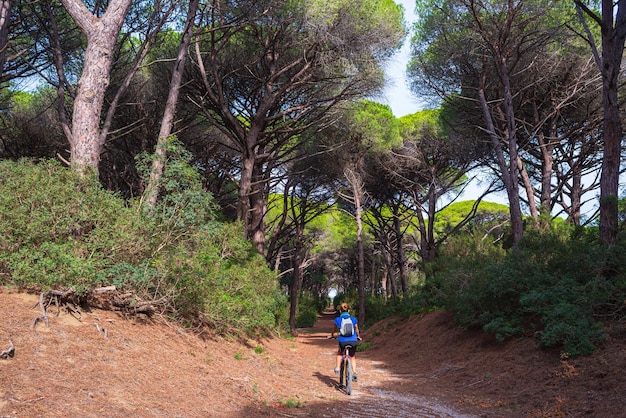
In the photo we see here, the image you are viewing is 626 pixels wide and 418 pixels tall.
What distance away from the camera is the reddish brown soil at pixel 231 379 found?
3.79 m

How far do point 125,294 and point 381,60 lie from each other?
→ 11447mm

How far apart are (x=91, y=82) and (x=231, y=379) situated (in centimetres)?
551

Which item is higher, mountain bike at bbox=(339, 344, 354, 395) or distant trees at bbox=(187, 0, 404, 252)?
distant trees at bbox=(187, 0, 404, 252)

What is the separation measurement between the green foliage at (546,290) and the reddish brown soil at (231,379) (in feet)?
1.37

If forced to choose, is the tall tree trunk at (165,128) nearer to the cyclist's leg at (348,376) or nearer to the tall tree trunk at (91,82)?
the tall tree trunk at (91,82)

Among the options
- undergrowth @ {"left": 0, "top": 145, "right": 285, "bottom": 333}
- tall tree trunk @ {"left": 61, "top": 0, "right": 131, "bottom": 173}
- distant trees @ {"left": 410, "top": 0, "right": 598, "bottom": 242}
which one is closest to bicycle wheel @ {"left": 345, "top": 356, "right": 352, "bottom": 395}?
undergrowth @ {"left": 0, "top": 145, "right": 285, "bottom": 333}

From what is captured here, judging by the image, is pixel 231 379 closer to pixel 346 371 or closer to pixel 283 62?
pixel 346 371

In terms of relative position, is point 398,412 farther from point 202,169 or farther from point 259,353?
point 202,169

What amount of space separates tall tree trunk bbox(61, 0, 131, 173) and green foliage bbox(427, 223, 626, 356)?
306 inches

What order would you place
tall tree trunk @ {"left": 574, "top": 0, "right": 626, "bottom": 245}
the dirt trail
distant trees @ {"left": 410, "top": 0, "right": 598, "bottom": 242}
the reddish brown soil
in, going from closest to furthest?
the reddish brown soil → the dirt trail → tall tree trunk @ {"left": 574, "top": 0, "right": 626, "bottom": 245} → distant trees @ {"left": 410, "top": 0, "right": 598, "bottom": 242}

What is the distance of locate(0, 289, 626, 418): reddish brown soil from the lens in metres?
3.79

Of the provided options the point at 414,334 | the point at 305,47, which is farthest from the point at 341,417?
the point at 305,47

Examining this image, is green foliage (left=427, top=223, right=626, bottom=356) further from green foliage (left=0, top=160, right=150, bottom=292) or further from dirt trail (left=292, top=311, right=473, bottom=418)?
green foliage (left=0, top=160, right=150, bottom=292)

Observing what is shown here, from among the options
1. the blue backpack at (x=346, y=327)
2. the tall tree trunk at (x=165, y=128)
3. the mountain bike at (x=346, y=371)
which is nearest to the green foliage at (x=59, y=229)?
the tall tree trunk at (x=165, y=128)
